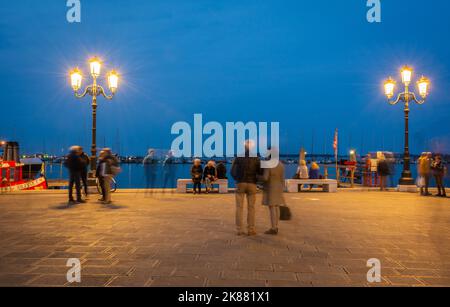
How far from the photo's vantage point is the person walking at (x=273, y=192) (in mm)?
7520

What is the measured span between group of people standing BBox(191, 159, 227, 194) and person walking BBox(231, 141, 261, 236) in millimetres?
7595

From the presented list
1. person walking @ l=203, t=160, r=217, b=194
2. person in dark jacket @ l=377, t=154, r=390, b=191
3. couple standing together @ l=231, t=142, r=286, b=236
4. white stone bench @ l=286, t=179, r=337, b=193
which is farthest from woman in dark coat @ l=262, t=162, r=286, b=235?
person in dark jacket @ l=377, t=154, r=390, b=191

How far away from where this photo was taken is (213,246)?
21.1ft

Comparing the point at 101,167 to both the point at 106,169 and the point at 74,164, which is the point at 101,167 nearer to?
the point at 106,169

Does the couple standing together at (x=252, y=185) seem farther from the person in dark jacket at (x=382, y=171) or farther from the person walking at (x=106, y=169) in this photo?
the person in dark jacket at (x=382, y=171)

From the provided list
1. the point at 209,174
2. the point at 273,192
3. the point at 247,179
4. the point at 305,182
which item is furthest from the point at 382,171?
the point at 247,179

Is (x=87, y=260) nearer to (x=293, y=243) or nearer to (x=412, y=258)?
(x=293, y=243)

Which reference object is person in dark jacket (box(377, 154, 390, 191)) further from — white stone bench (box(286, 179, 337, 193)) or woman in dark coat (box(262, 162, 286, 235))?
woman in dark coat (box(262, 162, 286, 235))

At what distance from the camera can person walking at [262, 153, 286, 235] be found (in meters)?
7.52

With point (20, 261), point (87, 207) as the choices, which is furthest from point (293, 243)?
point (87, 207)

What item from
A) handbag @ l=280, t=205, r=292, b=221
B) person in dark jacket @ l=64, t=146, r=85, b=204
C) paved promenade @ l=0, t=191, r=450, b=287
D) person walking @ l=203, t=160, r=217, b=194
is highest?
person in dark jacket @ l=64, t=146, r=85, b=204

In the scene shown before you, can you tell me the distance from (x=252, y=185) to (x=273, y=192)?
47 cm

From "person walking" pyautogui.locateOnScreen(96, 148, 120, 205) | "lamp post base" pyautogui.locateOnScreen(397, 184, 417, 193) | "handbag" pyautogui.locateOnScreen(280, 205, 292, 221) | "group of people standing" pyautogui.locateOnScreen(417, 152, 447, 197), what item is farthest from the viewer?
"lamp post base" pyautogui.locateOnScreen(397, 184, 417, 193)
